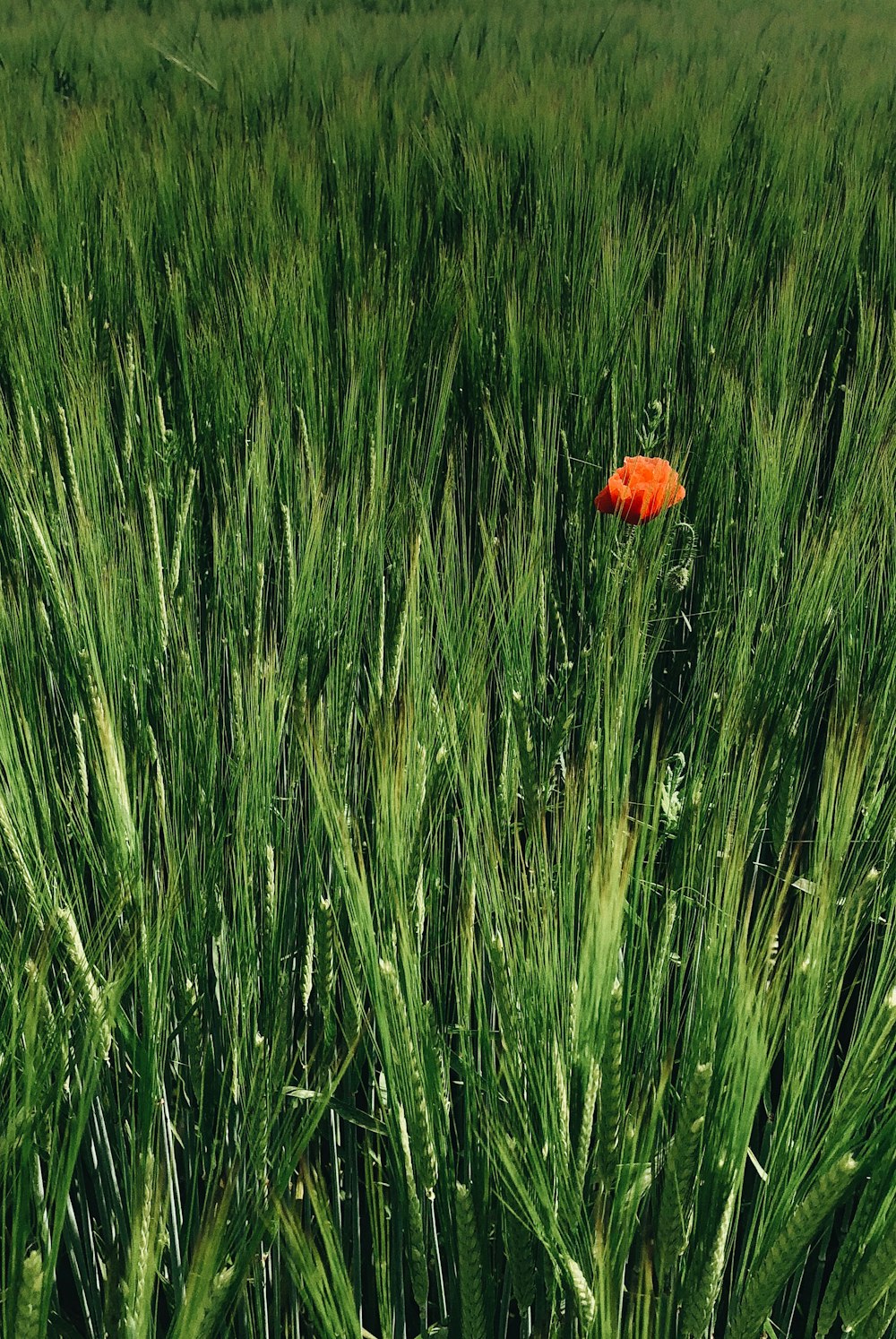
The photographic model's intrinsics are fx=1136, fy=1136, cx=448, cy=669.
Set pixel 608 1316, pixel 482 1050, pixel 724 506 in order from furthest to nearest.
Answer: pixel 724 506 < pixel 482 1050 < pixel 608 1316

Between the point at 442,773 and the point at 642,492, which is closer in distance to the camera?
the point at 442,773

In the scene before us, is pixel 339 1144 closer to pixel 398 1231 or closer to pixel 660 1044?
pixel 398 1231

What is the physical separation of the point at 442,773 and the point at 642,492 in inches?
15.8

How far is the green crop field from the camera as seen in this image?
511 millimetres

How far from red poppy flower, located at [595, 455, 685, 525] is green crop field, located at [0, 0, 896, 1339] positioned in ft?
0.10

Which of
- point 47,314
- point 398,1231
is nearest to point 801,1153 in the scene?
point 398,1231

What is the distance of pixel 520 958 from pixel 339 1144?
0.26 meters

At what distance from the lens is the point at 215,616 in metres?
0.90

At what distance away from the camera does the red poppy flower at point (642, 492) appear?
3.27 ft

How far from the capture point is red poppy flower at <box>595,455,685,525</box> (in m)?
1.00

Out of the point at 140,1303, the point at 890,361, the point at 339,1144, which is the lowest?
the point at 339,1144

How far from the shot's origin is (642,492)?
3.32ft

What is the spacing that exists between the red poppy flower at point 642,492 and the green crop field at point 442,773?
0.10 feet

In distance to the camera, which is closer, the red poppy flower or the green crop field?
the green crop field
